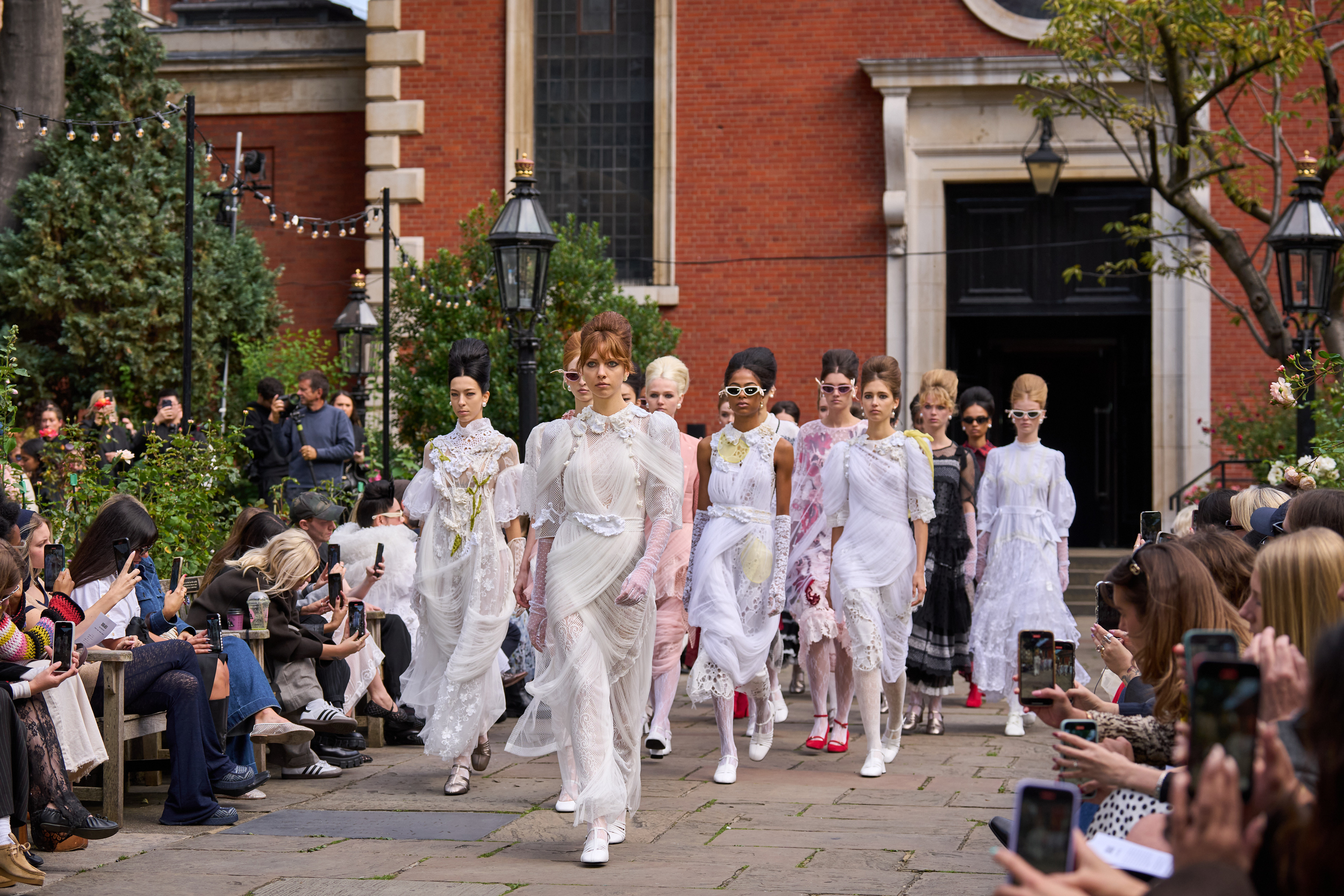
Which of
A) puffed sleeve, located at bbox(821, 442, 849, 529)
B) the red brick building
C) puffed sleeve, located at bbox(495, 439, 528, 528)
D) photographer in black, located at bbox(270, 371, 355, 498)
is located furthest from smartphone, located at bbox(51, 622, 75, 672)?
the red brick building

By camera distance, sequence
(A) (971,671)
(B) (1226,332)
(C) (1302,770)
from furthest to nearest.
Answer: (B) (1226,332), (A) (971,671), (C) (1302,770)

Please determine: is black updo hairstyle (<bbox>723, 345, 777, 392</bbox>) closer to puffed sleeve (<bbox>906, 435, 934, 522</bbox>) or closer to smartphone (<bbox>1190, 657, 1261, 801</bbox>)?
puffed sleeve (<bbox>906, 435, 934, 522</bbox>)

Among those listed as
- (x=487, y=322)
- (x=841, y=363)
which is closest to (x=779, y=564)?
(x=841, y=363)

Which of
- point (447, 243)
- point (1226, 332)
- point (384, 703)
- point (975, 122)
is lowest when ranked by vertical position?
point (384, 703)

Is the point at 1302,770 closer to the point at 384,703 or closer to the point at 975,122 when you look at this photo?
the point at 384,703

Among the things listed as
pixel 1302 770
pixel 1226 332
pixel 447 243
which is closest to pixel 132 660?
pixel 1302 770

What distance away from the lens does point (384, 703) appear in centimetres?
842

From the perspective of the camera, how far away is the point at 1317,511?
166 inches

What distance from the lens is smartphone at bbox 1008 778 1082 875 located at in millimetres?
2420

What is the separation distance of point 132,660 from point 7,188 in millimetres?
13273

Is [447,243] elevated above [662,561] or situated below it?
above

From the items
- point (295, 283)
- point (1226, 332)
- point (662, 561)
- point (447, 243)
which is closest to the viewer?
point (662, 561)

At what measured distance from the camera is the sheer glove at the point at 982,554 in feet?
30.9

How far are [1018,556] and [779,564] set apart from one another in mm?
2221
